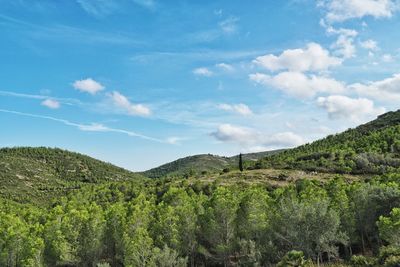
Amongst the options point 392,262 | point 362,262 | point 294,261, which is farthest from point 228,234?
point 392,262

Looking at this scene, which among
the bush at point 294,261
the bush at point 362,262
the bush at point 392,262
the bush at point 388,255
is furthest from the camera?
the bush at point 294,261

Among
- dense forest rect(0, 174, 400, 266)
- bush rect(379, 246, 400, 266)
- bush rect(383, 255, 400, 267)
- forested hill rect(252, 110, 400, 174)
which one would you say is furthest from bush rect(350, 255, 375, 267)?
forested hill rect(252, 110, 400, 174)

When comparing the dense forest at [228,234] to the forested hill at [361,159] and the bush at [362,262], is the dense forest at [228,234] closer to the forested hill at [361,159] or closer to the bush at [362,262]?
the bush at [362,262]

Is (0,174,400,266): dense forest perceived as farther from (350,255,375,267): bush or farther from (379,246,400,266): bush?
(379,246,400,266): bush

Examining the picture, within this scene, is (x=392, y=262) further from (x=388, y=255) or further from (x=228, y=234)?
(x=228, y=234)

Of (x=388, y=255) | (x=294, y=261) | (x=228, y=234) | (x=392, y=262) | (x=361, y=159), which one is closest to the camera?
(x=392, y=262)

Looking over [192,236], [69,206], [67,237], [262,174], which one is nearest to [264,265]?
[192,236]

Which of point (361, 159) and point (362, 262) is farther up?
point (361, 159)

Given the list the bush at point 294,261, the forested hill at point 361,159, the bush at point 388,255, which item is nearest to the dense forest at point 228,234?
the bush at point 294,261

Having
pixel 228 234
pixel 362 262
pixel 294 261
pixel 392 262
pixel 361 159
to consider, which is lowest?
pixel 362 262

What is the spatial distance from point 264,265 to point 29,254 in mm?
39874

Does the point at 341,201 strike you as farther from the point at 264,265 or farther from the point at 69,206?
the point at 69,206

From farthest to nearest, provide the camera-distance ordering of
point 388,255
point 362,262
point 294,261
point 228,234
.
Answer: point 228,234 < point 294,261 < point 362,262 < point 388,255

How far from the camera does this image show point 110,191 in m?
154
